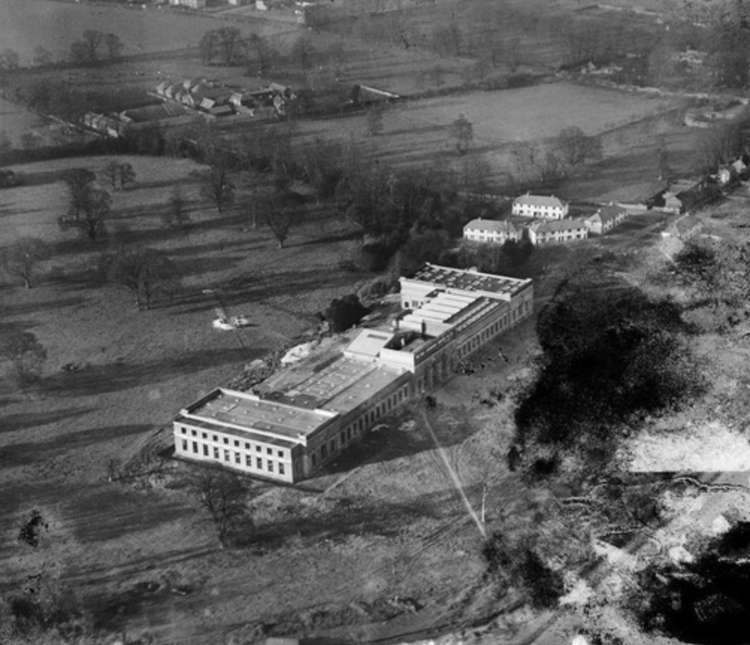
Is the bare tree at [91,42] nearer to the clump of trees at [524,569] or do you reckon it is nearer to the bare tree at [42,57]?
the bare tree at [42,57]

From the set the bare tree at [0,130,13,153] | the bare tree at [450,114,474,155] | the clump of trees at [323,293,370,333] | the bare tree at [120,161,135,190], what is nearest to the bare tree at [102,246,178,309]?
the clump of trees at [323,293,370,333]

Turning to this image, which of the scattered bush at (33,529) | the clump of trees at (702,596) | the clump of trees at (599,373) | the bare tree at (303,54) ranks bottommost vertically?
the scattered bush at (33,529)

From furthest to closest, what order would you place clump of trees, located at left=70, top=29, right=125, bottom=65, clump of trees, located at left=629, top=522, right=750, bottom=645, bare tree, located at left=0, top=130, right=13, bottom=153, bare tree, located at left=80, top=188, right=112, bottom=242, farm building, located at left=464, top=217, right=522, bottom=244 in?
clump of trees, located at left=70, top=29, right=125, bottom=65 → bare tree, located at left=0, top=130, right=13, bottom=153 → bare tree, located at left=80, top=188, right=112, bottom=242 → farm building, located at left=464, top=217, right=522, bottom=244 → clump of trees, located at left=629, top=522, right=750, bottom=645

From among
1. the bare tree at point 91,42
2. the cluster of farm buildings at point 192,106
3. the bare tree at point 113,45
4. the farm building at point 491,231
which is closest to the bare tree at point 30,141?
the cluster of farm buildings at point 192,106

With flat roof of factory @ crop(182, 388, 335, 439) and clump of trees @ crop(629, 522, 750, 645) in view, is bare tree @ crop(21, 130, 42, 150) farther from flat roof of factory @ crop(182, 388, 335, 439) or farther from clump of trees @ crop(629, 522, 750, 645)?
clump of trees @ crop(629, 522, 750, 645)

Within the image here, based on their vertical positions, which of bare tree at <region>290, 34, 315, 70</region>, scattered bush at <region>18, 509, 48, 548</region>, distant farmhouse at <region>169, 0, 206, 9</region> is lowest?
scattered bush at <region>18, 509, 48, 548</region>

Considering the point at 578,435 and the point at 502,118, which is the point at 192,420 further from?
the point at 502,118

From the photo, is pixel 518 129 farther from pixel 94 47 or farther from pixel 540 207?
pixel 94 47
